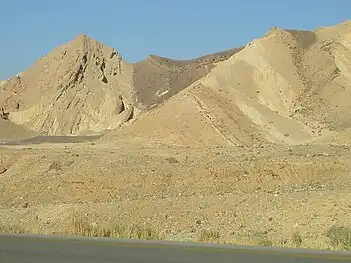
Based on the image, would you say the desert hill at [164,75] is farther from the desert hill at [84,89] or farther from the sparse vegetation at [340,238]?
the sparse vegetation at [340,238]

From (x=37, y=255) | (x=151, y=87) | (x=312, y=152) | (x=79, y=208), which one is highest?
(x=151, y=87)

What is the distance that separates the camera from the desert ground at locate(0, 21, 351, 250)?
18.2 meters

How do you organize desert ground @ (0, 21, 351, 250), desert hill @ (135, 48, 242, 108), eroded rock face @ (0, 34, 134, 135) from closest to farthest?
desert ground @ (0, 21, 351, 250) < eroded rock face @ (0, 34, 134, 135) < desert hill @ (135, 48, 242, 108)

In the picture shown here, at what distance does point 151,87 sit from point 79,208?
229 ft

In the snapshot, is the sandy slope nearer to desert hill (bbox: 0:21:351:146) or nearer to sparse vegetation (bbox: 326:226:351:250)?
desert hill (bbox: 0:21:351:146)

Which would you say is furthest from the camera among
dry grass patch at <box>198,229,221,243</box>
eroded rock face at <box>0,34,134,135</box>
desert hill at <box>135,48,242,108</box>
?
desert hill at <box>135,48,242,108</box>

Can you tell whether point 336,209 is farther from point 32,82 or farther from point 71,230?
point 32,82

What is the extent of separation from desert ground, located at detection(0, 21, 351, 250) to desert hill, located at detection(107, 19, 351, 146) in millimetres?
129

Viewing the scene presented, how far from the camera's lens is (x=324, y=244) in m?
12.6

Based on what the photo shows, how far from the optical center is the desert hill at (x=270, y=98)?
4653 cm

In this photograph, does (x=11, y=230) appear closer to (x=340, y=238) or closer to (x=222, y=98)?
(x=340, y=238)

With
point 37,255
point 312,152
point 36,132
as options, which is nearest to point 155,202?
point 37,255

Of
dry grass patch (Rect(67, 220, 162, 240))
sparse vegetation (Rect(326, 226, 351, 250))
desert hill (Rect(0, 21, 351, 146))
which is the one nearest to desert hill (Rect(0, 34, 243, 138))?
desert hill (Rect(0, 21, 351, 146))

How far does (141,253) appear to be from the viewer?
35.0ft
